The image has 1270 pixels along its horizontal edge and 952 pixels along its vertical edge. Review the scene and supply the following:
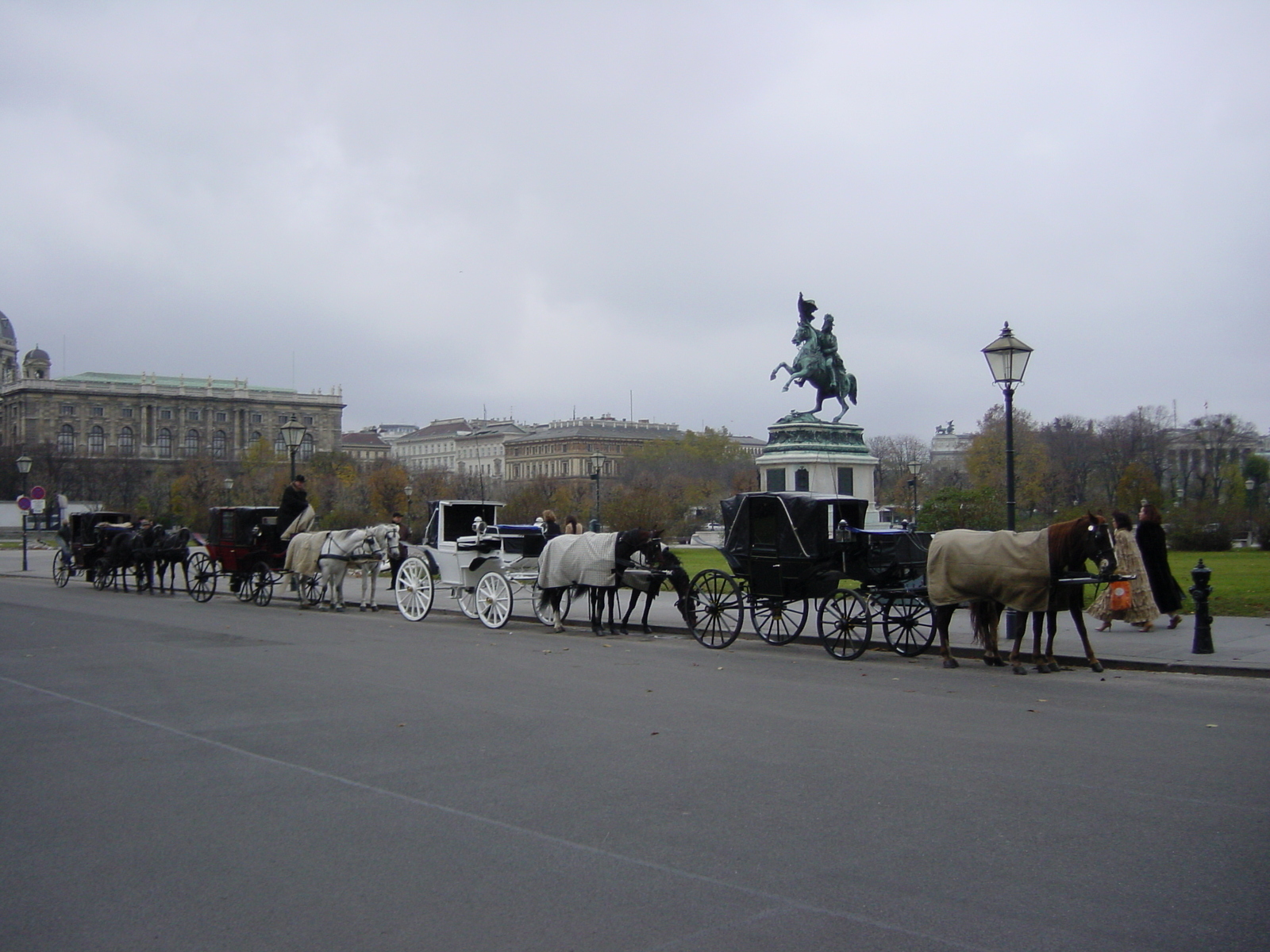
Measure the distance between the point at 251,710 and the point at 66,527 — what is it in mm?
27035

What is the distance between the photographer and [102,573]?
3031 centimetres

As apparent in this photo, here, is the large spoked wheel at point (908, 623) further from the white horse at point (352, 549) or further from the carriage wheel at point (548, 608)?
the white horse at point (352, 549)

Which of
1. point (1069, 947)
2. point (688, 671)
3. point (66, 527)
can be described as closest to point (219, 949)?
point (1069, 947)

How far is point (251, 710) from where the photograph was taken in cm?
1023

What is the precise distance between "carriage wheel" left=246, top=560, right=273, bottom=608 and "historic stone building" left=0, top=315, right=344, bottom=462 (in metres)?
120

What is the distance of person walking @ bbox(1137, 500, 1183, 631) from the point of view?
53.3 ft

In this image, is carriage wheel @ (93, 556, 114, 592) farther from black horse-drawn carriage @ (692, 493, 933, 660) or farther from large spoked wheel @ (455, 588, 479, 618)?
black horse-drawn carriage @ (692, 493, 933, 660)

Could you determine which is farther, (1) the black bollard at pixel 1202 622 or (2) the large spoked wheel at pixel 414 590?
(2) the large spoked wheel at pixel 414 590

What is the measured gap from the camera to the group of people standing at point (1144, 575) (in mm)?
15945

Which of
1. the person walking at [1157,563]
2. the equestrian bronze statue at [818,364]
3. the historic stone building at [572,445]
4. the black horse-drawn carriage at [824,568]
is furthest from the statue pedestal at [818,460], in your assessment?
the historic stone building at [572,445]

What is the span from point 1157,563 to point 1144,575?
543 millimetres

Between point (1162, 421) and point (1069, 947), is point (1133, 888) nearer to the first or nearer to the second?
point (1069, 947)

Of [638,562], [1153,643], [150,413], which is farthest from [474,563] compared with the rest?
[150,413]

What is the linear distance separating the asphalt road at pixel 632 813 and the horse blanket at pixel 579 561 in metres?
4.63
